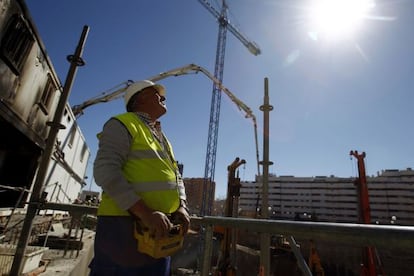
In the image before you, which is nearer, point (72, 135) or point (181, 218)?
point (181, 218)

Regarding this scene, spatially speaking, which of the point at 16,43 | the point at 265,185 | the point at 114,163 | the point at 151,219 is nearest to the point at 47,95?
the point at 16,43

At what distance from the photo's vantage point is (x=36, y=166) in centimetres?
732

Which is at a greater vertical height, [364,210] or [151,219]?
[364,210]

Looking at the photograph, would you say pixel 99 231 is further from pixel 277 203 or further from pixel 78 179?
pixel 277 203

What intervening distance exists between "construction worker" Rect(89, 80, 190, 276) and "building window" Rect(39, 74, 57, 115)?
6366 mm

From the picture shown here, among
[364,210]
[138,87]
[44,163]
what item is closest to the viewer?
[138,87]

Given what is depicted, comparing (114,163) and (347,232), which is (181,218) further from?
(347,232)

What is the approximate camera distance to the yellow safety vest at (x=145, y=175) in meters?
1.40

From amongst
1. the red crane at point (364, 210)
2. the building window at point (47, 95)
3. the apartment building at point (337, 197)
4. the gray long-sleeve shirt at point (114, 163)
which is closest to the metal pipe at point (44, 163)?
the gray long-sleeve shirt at point (114, 163)

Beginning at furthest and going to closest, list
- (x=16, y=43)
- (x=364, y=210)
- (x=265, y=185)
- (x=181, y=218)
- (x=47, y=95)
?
(x=364, y=210) → (x=265, y=185) → (x=47, y=95) → (x=16, y=43) → (x=181, y=218)

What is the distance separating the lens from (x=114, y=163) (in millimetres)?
→ 1338

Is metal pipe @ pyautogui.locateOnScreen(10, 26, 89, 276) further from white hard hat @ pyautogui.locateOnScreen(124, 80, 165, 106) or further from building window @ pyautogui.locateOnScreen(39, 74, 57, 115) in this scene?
building window @ pyautogui.locateOnScreen(39, 74, 57, 115)

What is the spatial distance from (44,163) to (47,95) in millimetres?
4528

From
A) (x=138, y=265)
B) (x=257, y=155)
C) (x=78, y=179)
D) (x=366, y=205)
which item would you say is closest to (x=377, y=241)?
(x=138, y=265)
